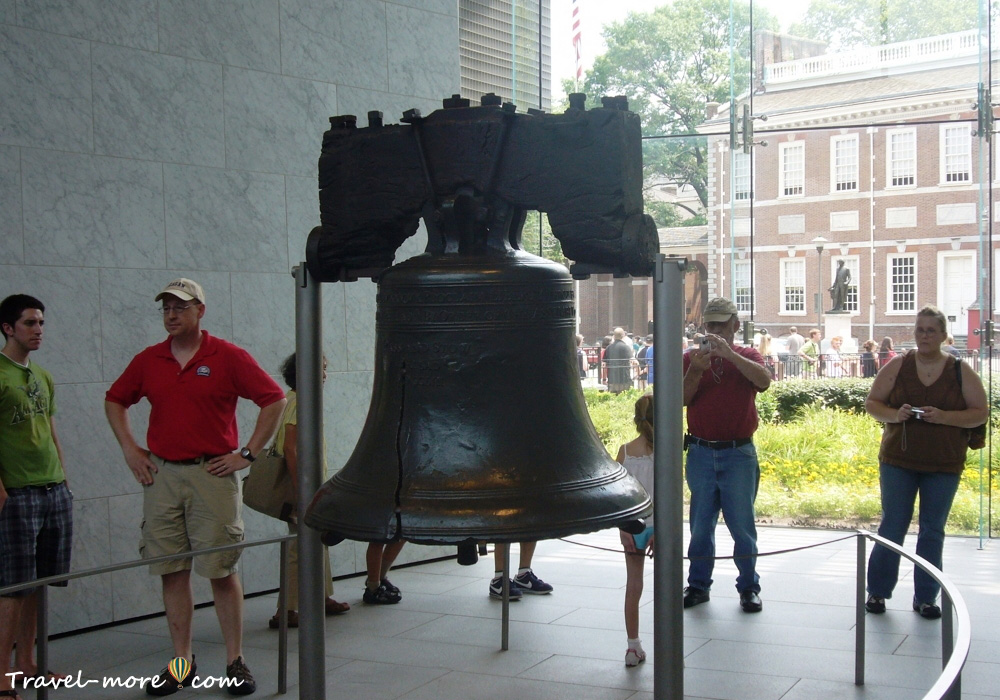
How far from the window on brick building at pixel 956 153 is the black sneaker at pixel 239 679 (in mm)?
6813

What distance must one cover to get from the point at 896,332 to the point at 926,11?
270cm

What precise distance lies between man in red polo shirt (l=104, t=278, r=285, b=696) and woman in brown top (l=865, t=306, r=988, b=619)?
10.7 ft

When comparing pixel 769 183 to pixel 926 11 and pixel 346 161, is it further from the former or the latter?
pixel 346 161

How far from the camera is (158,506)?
15.7 feet

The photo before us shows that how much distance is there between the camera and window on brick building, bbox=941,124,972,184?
8.73m

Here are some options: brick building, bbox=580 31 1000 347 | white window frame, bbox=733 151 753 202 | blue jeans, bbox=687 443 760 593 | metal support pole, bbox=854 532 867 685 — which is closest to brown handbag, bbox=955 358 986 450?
blue jeans, bbox=687 443 760 593

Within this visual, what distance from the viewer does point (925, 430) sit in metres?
5.70

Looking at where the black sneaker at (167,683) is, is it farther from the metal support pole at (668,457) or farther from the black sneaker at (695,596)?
the metal support pole at (668,457)

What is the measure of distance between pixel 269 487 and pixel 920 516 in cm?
344

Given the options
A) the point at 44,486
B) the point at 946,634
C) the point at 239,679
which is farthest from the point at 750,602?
the point at 44,486

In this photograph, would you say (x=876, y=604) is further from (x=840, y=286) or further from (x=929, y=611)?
(x=840, y=286)

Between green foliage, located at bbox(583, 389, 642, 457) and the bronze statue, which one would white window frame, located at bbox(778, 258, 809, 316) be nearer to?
the bronze statue

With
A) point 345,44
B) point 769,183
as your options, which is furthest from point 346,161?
point 769,183

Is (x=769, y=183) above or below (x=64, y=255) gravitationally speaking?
above
